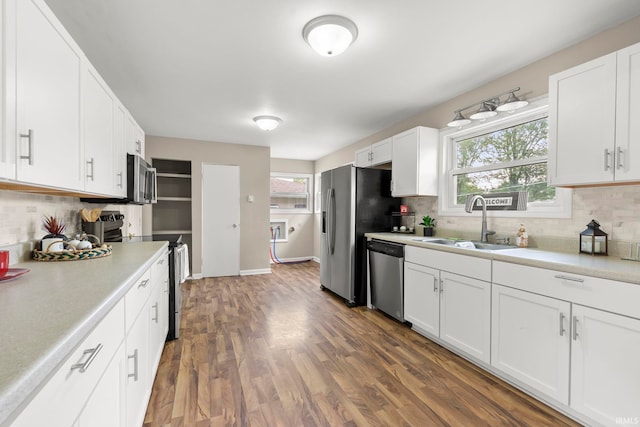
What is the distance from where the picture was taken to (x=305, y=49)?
7.30ft

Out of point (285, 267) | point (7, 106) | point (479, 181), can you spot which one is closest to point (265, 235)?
point (285, 267)

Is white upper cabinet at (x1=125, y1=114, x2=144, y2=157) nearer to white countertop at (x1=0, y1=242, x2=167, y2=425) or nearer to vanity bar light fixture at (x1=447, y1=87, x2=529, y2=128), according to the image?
white countertop at (x1=0, y1=242, x2=167, y2=425)

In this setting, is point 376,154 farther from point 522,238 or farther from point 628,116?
point 628,116

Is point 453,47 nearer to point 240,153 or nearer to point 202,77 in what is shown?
point 202,77

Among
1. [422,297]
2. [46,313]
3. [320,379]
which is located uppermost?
[46,313]

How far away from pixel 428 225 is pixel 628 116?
6.39ft

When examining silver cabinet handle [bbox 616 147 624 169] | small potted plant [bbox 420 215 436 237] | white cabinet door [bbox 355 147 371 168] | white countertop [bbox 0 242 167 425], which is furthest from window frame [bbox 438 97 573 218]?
white countertop [bbox 0 242 167 425]

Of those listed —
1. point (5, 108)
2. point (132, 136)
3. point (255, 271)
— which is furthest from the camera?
point (255, 271)

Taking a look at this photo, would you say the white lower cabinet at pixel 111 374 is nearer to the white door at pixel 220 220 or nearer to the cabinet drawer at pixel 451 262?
the cabinet drawer at pixel 451 262

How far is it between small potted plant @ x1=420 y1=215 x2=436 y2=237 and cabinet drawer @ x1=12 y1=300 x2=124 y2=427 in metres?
3.03

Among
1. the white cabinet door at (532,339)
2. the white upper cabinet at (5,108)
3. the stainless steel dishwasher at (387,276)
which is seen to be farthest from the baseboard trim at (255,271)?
the white upper cabinet at (5,108)

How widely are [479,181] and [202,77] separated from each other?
2.90 metres

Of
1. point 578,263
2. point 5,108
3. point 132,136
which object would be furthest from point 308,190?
point 5,108

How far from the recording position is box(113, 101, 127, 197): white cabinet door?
2274 millimetres
